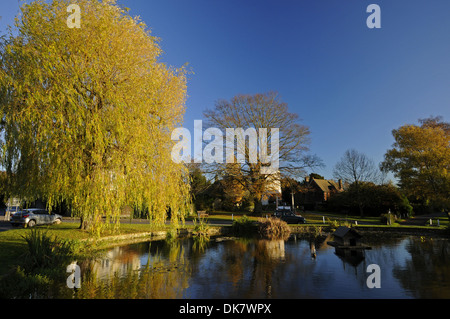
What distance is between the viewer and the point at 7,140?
1009 cm

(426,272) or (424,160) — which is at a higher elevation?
(424,160)

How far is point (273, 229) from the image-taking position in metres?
21.3

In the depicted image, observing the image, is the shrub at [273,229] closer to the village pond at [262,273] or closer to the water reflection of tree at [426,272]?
the village pond at [262,273]

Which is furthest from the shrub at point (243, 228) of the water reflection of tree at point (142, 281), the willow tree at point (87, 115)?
the water reflection of tree at point (142, 281)

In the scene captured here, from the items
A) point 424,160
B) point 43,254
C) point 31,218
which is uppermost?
point 424,160

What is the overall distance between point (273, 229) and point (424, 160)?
1789cm

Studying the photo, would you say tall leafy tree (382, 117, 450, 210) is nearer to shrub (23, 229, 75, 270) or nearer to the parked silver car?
shrub (23, 229, 75, 270)

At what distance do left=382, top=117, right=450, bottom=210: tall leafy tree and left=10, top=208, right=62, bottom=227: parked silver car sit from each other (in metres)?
34.4

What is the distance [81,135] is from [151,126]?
3298mm

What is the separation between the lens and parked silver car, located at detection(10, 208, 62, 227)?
21141 millimetres

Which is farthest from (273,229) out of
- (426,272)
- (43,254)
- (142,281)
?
(43,254)

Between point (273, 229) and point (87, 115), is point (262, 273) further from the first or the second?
Result: point (273, 229)

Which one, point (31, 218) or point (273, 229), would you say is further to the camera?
point (31, 218)

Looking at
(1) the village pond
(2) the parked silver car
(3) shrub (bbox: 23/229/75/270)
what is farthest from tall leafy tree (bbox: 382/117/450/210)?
(2) the parked silver car
